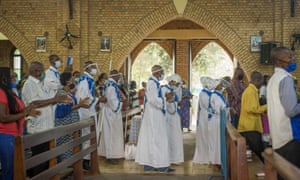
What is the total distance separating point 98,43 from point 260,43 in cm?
503

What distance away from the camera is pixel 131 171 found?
8000mm

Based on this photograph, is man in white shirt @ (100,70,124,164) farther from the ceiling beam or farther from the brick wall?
the ceiling beam

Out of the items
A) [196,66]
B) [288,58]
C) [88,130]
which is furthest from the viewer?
[196,66]

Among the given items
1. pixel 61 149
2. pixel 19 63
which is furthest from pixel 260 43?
pixel 19 63

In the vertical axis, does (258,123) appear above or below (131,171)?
above

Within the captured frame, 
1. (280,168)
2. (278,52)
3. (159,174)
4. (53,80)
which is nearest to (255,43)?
(159,174)

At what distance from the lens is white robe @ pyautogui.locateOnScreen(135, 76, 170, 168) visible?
7.77 m

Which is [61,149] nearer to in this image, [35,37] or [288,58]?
[288,58]

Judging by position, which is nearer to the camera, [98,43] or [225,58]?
[98,43]

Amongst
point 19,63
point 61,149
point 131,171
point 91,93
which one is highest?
point 19,63

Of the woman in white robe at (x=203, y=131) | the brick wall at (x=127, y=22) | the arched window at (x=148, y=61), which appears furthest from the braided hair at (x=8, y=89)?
the arched window at (x=148, y=61)

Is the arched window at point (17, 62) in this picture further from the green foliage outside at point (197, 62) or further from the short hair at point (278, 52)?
the short hair at point (278, 52)

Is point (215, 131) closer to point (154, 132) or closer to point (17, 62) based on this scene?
point (154, 132)

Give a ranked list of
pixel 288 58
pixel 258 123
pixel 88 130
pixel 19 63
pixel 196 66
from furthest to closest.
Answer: pixel 196 66 → pixel 19 63 → pixel 88 130 → pixel 258 123 → pixel 288 58
